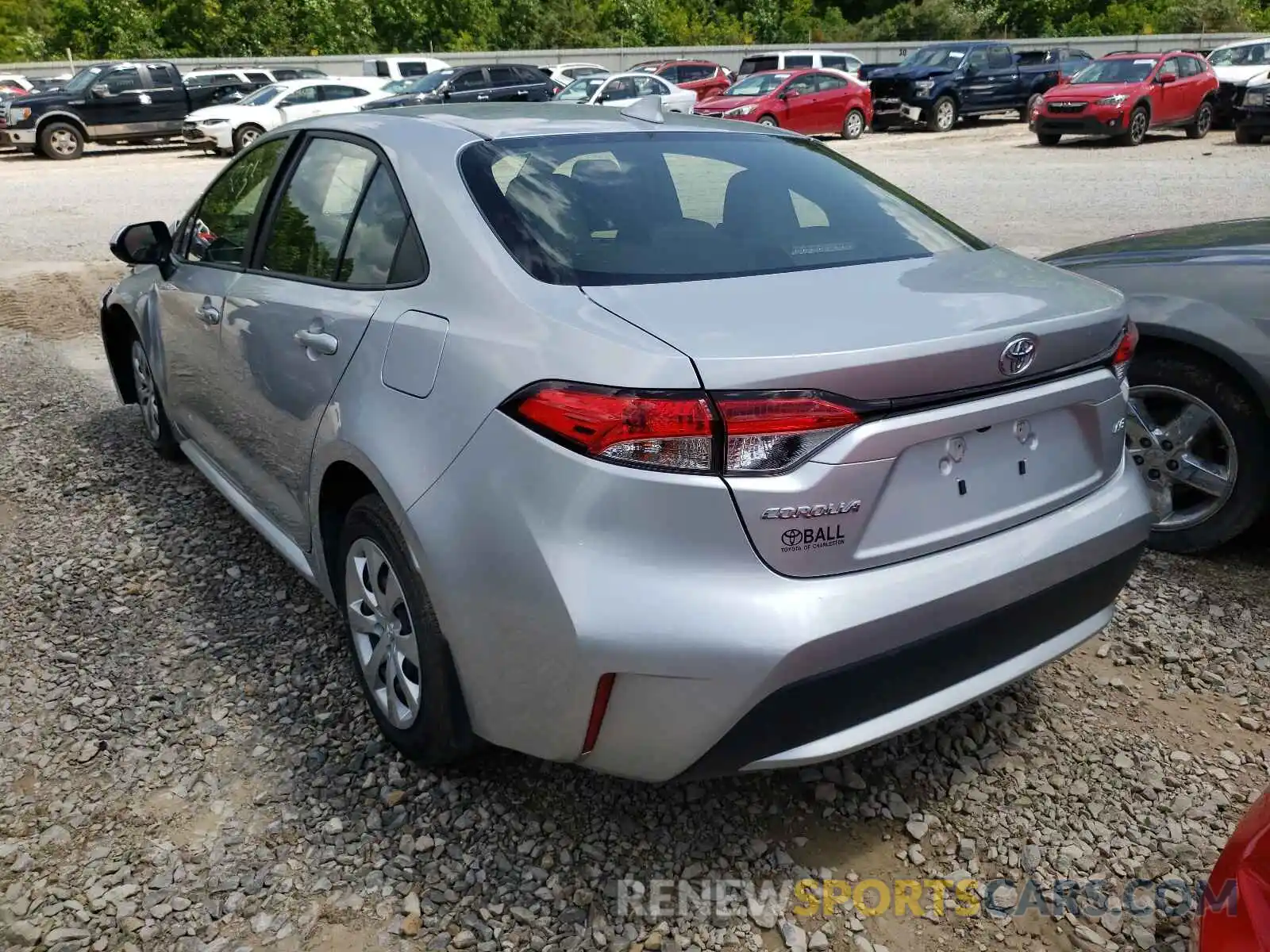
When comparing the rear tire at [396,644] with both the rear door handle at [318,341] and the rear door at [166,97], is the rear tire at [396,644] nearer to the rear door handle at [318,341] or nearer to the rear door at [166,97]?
the rear door handle at [318,341]

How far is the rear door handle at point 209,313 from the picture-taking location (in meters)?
3.51

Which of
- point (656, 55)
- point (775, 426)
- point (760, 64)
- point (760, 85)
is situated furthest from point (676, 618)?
point (656, 55)

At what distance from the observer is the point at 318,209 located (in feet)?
10.4

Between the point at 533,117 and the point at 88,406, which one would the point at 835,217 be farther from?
the point at 88,406

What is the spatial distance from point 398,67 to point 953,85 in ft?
49.6

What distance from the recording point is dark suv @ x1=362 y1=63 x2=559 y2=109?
73.4 feet

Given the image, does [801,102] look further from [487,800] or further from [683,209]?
[487,800]

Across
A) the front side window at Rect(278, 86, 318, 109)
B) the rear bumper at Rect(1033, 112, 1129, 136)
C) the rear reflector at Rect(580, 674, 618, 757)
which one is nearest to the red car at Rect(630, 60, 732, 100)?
the front side window at Rect(278, 86, 318, 109)

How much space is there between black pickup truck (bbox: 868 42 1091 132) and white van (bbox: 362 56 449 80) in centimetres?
1231

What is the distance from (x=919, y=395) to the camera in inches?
81.6

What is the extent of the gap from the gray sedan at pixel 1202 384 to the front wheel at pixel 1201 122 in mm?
19127

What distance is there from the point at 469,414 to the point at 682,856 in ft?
3.78

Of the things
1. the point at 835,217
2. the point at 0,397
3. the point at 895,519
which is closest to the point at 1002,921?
the point at 895,519

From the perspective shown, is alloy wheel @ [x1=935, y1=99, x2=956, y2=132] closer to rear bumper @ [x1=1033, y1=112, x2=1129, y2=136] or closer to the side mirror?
rear bumper @ [x1=1033, y1=112, x2=1129, y2=136]
